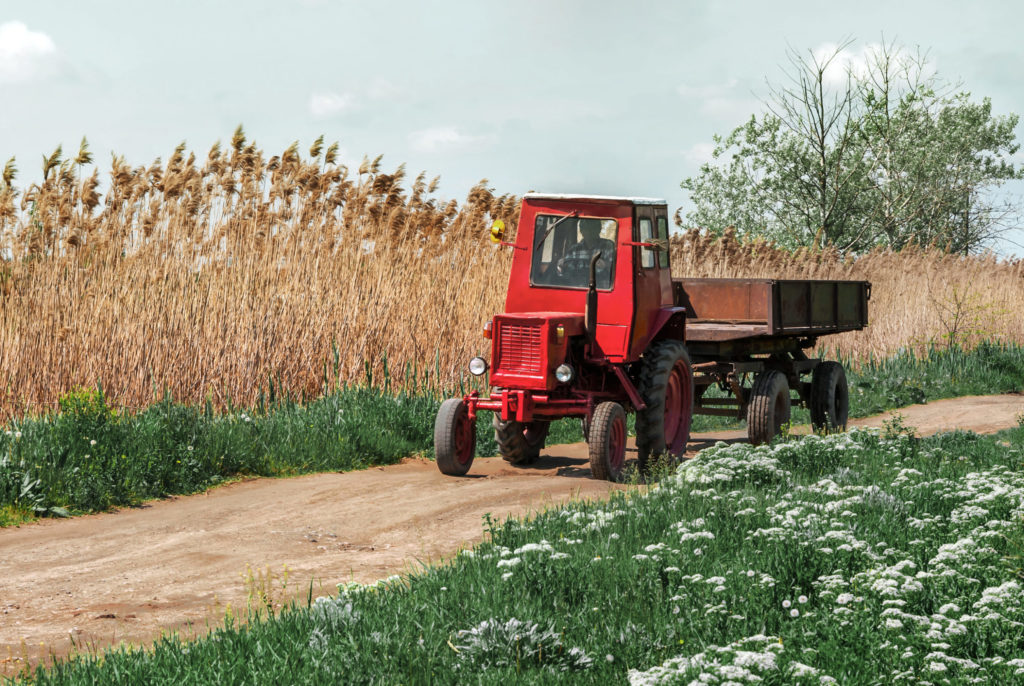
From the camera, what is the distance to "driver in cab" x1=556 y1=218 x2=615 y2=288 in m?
10.0

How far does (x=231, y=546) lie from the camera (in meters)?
7.24

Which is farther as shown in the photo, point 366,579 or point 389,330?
point 389,330

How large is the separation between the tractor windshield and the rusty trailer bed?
2.01 meters

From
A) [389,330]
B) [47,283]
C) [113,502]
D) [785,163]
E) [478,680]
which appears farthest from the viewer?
[785,163]

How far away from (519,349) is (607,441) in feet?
3.89

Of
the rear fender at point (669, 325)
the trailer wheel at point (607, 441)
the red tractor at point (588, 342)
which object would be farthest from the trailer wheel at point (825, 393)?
the trailer wheel at point (607, 441)

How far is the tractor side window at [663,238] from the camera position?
10.6 m

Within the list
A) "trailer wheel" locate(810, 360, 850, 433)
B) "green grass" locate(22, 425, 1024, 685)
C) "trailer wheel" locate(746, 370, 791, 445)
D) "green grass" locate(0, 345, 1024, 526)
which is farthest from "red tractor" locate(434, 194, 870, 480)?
"green grass" locate(22, 425, 1024, 685)

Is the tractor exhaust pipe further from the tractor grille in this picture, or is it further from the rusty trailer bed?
the rusty trailer bed

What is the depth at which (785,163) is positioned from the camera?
109 feet

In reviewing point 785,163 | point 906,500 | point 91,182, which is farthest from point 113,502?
point 785,163

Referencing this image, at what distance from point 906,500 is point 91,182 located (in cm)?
928

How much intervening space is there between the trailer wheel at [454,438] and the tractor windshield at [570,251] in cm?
148

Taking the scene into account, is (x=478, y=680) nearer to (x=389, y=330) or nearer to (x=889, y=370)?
(x=389, y=330)
